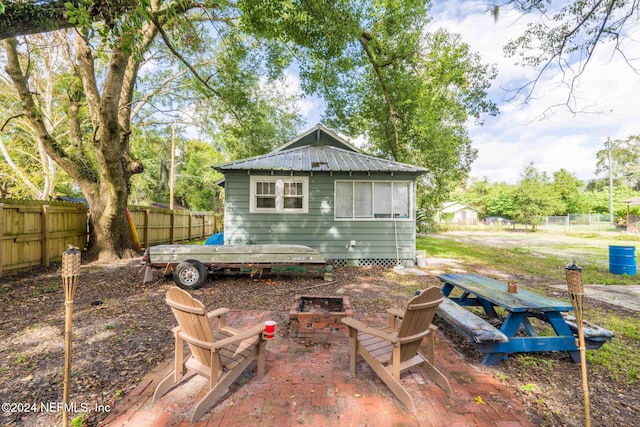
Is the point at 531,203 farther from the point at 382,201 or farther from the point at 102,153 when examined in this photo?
the point at 102,153

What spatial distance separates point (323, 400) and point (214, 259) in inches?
186

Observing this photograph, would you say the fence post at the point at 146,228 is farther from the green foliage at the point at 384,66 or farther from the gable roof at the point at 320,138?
the green foliage at the point at 384,66

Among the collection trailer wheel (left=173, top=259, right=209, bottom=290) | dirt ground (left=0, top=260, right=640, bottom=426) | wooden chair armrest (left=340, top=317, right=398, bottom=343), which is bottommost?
dirt ground (left=0, top=260, right=640, bottom=426)

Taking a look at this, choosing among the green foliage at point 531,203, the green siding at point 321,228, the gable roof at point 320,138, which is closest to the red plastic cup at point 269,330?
the green siding at point 321,228

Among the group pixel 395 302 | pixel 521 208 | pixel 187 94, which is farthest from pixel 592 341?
pixel 521 208

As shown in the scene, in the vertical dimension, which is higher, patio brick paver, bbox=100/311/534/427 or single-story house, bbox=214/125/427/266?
single-story house, bbox=214/125/427/266

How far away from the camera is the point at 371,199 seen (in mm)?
8875

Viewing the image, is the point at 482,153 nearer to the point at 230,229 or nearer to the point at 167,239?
the point at 230,229

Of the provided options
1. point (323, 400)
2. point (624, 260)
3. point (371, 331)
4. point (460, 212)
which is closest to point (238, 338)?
point (323, 400)

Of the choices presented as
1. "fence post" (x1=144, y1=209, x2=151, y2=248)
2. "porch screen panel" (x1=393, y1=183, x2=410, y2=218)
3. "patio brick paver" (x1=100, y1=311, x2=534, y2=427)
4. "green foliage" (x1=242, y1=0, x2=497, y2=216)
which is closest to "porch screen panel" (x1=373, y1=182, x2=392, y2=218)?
"porch screen panel" (x1=393, y1=183, x2=410, y2=218)

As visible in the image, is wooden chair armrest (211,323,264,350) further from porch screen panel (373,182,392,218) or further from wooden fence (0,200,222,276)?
wooden fence (0,200,222,276)

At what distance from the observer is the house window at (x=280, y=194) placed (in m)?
8.56

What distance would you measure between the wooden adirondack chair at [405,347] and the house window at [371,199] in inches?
246

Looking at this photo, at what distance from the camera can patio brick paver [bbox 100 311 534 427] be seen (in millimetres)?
2092
